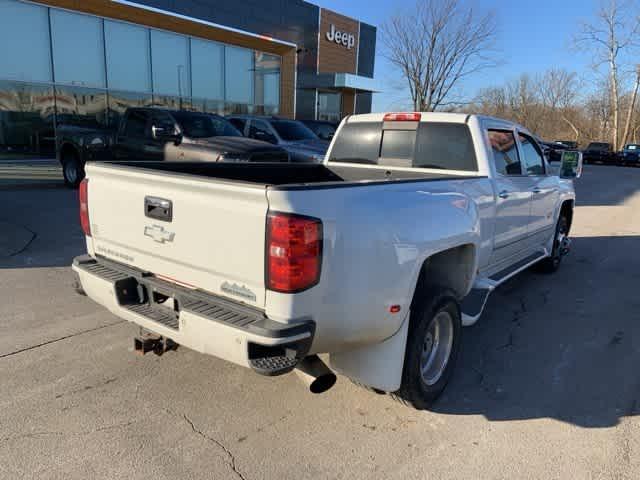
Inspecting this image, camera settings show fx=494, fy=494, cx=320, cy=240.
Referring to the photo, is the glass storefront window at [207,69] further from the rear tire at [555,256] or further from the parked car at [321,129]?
the rear tire at [555,256]

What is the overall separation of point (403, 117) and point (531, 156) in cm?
180

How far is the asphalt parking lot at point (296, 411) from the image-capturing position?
2.66 m

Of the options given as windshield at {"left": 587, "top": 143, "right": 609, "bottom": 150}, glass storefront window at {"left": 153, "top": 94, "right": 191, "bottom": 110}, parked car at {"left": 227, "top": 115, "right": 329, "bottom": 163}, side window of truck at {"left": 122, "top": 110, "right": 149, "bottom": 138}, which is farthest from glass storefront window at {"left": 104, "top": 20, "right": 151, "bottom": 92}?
windshield at {"left": 587, "top": 143, "right": 609, "bottom": 150}

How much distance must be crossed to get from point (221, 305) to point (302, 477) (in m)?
0.98

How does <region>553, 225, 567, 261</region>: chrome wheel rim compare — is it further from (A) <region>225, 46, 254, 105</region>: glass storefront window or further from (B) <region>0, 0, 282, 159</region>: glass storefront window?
(A) <region>225, 46, 254, 105</region>: glass storefront window

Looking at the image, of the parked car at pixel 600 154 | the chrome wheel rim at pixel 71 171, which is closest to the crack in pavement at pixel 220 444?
the chrome wheel rim at pixel 71 171

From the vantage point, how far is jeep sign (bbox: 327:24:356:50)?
89.6 feet

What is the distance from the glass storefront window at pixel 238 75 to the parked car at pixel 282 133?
935cm

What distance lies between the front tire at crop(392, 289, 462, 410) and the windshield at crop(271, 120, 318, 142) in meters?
10.1

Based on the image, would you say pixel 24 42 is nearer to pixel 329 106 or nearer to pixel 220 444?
pixel 329 106

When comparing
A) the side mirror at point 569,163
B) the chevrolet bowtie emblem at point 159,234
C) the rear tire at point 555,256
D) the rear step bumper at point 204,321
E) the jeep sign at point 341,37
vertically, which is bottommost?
the rear tire at point 555,256

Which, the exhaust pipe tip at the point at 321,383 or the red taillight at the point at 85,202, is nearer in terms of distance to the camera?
the exhaust pipe tip at the point at 321,383

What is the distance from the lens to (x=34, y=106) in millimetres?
15906

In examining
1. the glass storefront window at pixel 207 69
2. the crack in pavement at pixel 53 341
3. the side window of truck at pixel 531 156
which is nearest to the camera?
the crack in pavement at pixel 53 341
